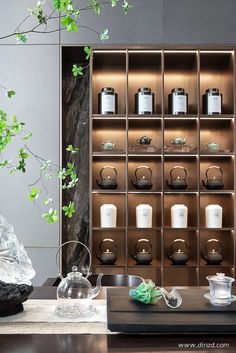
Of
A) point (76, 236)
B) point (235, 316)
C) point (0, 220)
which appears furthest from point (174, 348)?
point (76, 236)

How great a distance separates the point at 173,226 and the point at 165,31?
1.64 metres

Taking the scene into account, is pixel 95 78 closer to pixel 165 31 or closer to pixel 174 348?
pixel 165 31

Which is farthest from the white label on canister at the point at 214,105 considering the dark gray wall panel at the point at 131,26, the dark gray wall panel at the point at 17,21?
the dark gray wall panel at the point at 17,21

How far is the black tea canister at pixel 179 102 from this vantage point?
3.79m

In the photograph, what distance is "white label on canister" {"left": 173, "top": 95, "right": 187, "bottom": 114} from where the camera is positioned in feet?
12.4

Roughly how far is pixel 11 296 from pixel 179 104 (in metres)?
2.56

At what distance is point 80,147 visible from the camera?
413cm

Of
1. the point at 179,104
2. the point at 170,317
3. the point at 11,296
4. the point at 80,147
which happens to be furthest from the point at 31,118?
the point at 170,317

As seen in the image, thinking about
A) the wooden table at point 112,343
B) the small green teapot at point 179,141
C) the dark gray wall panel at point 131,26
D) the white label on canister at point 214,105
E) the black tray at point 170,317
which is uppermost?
the dark gray wall panel at point 131,26

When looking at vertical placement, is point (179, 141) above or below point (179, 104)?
below

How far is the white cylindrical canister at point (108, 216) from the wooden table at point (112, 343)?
229 centimetres

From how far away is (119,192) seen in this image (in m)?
3.77

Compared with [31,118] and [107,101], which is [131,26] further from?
[31,118]

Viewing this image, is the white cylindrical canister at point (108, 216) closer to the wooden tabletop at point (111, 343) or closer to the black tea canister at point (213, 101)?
the black tea canister at point (213, 101)
